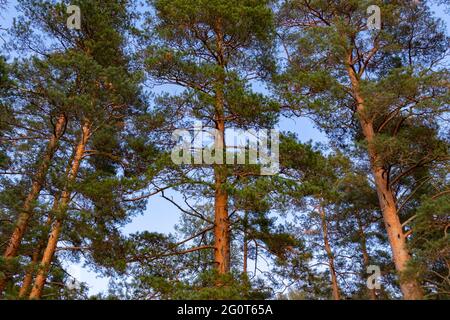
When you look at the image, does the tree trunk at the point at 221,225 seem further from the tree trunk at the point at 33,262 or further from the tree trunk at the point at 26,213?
the tree trunk at the point at 26,213

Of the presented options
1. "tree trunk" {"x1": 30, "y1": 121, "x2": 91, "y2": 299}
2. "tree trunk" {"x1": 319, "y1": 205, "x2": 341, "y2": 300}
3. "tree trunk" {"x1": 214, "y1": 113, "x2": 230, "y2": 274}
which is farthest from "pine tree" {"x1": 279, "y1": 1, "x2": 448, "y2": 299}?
"tree trunk" {"x1": 30, "y1": 121, "x2": 91, "y2": 299}

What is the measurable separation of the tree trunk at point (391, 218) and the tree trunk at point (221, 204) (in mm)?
3375

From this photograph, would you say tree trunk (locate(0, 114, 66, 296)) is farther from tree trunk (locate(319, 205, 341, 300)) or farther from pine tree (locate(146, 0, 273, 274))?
tree trunk (locate(319, 205, 341, 300))

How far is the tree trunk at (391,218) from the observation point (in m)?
7.68

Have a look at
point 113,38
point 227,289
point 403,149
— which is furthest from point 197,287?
point 113,38

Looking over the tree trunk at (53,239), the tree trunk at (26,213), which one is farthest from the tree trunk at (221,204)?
the tree trunk at (26,213)

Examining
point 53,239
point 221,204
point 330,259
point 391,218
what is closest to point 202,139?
point 221,204

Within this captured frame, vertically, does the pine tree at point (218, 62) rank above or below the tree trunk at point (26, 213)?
above

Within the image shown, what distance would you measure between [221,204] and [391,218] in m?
4.31

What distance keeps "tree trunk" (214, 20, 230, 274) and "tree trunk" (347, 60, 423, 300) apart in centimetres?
338

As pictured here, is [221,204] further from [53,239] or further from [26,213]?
[26,213]
